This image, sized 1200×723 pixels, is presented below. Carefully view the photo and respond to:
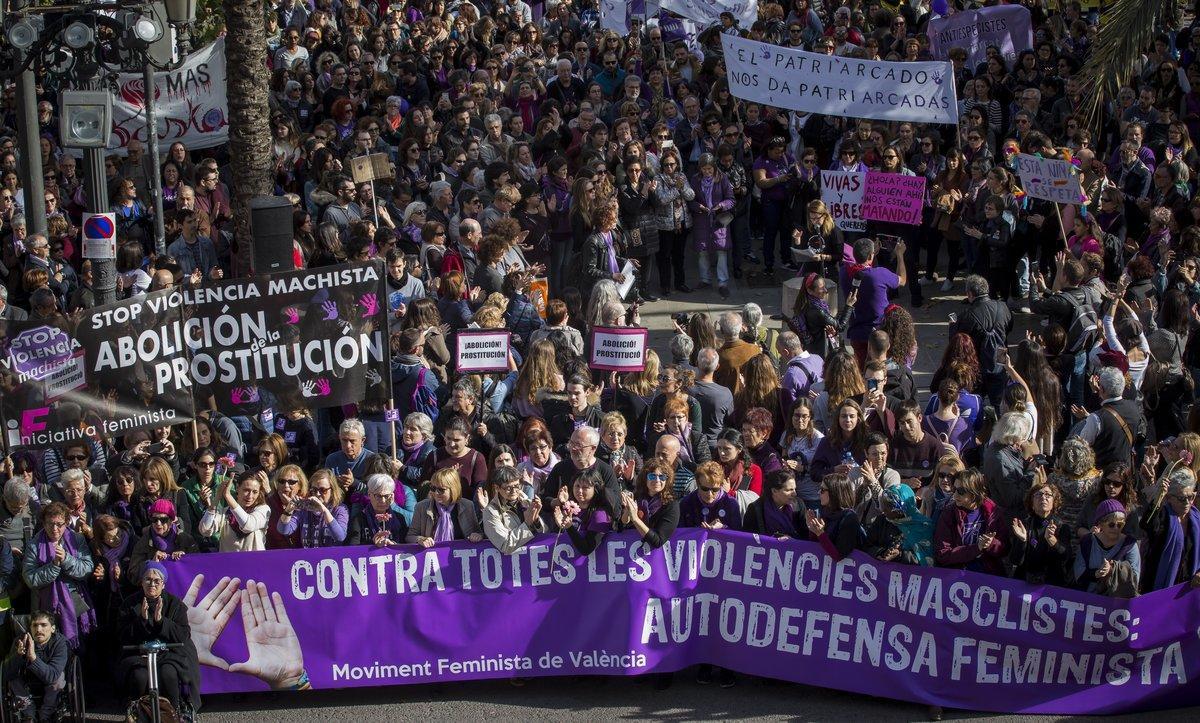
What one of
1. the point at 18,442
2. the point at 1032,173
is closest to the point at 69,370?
the point at 18,442

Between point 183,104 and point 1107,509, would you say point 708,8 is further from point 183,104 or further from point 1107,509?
point 1107,509

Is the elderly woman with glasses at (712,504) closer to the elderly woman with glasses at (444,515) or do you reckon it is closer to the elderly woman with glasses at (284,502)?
the elderly woman with glasses at (444,515)

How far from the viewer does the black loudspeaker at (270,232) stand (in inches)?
474

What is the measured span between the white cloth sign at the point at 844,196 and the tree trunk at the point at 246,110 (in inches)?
205

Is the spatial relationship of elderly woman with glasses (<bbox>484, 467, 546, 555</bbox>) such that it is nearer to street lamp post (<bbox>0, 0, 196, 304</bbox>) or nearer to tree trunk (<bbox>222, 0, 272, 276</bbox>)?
street lamp post (<bbox>0, 0, 196, 304</bbox>)

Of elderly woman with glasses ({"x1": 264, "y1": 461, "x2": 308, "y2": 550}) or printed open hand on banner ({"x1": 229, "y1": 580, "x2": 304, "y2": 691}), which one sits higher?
elderly woman with glasses ({"x1": 264, "y1": 461, "x2": 308, "y2": 550})

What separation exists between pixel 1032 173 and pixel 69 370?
854 centimetres

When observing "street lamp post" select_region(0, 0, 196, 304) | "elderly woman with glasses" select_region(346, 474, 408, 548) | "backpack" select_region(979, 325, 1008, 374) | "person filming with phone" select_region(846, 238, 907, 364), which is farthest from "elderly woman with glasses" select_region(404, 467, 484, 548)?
"person filming with phone" select_region(846, 238, 907, 364)

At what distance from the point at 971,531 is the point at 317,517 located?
384 cm

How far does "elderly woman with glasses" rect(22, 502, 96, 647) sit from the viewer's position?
9750 millimetres

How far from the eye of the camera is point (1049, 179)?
48.5ft

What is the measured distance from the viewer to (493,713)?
9.85m

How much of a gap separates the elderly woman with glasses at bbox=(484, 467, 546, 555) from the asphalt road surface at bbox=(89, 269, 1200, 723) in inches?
35.9

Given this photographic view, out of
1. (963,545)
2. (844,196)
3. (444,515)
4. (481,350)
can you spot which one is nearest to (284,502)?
(444,515)
